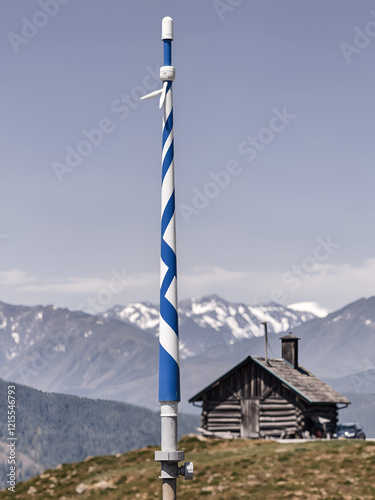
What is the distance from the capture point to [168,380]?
42.0ft

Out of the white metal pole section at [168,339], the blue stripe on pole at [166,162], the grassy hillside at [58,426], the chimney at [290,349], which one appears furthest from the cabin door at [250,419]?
the blue stripe on pole at [166,162]

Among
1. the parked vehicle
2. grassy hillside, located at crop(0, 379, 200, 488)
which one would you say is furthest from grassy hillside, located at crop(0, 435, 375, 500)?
the parked vehicle

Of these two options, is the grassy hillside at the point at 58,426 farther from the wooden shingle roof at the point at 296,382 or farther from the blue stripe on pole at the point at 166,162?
the blue stripe on pole at the point at 166,162

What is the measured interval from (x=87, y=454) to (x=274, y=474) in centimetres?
1318

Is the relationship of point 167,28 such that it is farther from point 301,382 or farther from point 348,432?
point 348,432

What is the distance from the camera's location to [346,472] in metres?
36.0

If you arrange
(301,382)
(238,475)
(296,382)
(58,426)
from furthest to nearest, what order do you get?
(301,382) < (296,382) < (238,475) < (58,426)

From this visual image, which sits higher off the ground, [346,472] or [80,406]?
[80,406]

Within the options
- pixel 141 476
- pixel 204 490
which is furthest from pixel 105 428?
pixel 204 490

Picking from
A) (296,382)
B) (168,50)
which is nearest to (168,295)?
(168,50)

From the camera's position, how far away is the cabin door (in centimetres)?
5250

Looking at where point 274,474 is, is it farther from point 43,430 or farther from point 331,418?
point 331,418

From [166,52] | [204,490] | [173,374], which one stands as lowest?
[204,490]

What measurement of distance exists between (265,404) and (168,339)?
134ft
